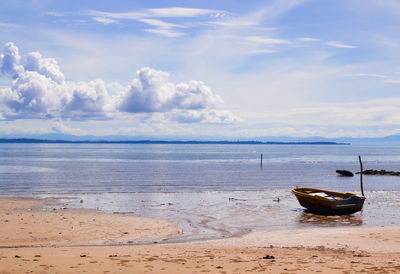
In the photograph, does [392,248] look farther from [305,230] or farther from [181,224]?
[181,224]

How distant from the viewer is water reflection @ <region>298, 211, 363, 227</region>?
24509 mm

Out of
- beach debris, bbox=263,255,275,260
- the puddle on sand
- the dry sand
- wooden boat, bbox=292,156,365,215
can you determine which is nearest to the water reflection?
the puddle on sand

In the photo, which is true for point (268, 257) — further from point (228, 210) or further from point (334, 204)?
point (228, 210)

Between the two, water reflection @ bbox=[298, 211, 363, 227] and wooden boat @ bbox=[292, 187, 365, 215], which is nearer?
water reflection @ bbox=[298, 211, 363, 227]

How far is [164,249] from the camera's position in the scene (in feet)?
53.7

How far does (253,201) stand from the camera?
3434cm

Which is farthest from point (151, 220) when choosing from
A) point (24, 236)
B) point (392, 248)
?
point (392, 248)

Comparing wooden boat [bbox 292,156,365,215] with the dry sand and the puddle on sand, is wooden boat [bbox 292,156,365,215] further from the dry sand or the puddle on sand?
the dry sand

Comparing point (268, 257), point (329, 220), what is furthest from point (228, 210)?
point (268, 257)

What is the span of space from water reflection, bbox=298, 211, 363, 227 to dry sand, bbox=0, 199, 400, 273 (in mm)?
2299

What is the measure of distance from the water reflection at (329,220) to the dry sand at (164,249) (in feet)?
7.54

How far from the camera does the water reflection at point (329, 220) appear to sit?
80.4 ft

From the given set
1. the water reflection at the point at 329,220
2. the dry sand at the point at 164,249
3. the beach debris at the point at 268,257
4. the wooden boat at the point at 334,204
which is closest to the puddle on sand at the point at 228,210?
the water reflection at the point at 329,220

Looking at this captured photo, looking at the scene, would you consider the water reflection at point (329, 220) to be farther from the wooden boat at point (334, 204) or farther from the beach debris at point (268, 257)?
the beach debris at point (268, 257)
